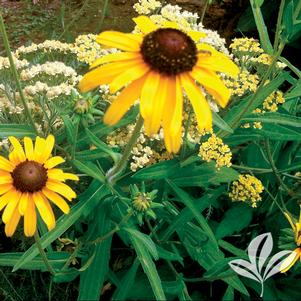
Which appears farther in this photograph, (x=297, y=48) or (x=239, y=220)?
(x=297, y=48)

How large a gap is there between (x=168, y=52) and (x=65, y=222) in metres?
0.70

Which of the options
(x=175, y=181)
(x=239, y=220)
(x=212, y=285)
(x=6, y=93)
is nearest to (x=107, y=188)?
(x=175, y=181)

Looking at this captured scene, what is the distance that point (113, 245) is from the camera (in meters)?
2.27

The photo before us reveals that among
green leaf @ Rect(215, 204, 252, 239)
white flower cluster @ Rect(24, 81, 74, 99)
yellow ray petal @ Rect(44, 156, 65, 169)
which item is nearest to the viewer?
yellow ray petal @ Rect(44, 156, 65, 169)

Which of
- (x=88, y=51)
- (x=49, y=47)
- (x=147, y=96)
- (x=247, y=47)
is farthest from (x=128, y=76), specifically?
(x=49, y=47)

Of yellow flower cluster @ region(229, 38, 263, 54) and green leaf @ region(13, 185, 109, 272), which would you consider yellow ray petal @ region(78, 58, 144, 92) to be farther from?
yellow flower cluster @ region(229, 38, 263, 54)

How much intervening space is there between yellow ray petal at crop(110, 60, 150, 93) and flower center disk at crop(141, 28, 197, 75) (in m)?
0.02

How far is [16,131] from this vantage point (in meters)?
1.65

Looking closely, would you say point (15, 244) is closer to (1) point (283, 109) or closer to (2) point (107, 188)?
(2) point (107, 188)

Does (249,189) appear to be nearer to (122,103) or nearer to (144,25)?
(144,25)

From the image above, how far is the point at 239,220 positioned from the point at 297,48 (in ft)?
5.39

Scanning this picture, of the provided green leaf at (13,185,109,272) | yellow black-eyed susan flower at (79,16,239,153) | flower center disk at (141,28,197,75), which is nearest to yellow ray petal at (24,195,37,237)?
green leaf at (13,185,109,272)

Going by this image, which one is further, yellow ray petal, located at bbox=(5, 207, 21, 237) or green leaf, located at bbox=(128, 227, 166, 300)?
green leaf, located at bbox=(128, 227, 166, 300)

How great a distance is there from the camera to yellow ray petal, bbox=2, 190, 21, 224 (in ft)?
4.29
